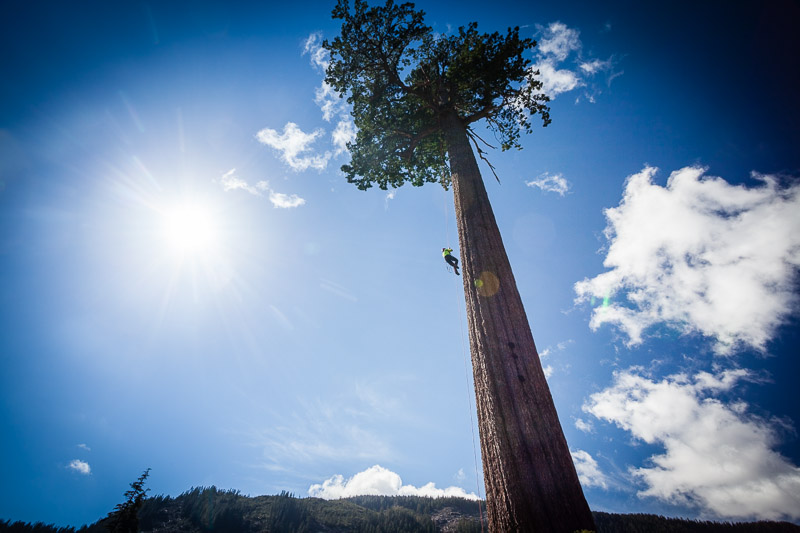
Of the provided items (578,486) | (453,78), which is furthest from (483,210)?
(453,78)

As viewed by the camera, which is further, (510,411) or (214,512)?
(214,512)

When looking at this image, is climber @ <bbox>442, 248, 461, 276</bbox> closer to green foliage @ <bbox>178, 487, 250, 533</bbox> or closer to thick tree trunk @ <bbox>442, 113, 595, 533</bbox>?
thick tree trunk @ <bbox>442, 113, 595, 533</bbox>

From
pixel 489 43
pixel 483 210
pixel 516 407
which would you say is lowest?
pixel 516 407

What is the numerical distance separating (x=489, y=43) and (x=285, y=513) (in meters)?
41.2

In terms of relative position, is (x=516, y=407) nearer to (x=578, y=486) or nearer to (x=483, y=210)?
(x=578, y=486)

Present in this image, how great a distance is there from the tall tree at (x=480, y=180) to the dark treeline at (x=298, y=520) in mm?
35580

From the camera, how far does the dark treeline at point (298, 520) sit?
25.7m

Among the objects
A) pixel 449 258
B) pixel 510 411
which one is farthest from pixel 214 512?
pixel 510 411

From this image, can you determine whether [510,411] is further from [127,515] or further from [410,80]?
[127,515]

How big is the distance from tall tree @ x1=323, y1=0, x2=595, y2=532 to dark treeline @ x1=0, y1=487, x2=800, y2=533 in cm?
3558

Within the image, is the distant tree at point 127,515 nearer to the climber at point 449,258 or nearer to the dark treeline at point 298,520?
the climber at point 449,258

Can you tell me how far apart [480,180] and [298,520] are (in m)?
39.2

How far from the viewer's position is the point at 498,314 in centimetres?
302

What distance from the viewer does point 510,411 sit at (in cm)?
247
